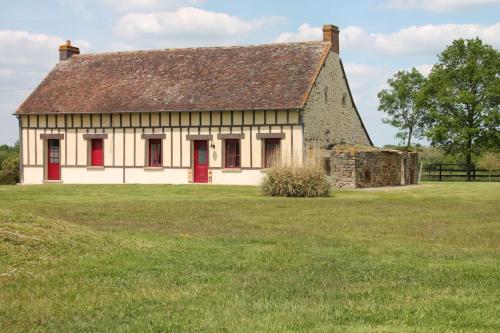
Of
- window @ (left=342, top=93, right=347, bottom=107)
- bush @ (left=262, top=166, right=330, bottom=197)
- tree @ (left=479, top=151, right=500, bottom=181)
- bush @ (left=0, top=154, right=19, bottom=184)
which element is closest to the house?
window @ (left=342, top=93, right=347, bottom=107)

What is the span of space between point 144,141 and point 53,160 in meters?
4.83

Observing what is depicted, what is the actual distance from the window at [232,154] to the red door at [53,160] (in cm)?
801

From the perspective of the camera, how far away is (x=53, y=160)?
34.1 m

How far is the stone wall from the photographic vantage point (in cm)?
2816

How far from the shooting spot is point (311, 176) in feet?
77.4

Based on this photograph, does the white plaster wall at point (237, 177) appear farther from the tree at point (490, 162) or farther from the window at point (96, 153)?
the tree at point (490, 162)

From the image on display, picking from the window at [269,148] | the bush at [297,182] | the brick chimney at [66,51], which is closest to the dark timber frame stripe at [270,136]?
the window at [269,148]

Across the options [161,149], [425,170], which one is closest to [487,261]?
[161,149]

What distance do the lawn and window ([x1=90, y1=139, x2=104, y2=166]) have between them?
17.1 meters

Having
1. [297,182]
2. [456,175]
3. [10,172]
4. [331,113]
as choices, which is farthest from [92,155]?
[456,175]

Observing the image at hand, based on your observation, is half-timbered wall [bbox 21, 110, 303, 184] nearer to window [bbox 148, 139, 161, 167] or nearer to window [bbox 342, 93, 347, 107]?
window [bbox 148, 139, 161, 167]

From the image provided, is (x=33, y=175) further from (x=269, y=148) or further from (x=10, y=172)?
(x=269, y=148)

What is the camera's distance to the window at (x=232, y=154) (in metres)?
30.9

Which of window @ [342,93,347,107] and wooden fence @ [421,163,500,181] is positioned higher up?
window @ [342,93,347,107]
